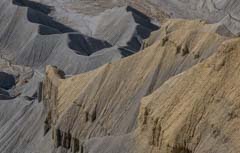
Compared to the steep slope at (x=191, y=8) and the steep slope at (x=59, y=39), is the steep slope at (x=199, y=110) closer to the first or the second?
the steep slope at (x=59, y=39)

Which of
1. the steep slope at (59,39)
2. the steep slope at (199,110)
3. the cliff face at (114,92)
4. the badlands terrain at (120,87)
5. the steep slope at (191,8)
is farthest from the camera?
the steep slope at (191,8)

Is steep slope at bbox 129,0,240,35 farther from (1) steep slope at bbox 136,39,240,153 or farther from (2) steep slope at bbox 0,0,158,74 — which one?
(1) steep slope at bbox 136,39,240,153

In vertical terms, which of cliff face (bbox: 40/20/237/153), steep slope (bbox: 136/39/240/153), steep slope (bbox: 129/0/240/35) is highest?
steep slope (bbox: 136/39/240/153)

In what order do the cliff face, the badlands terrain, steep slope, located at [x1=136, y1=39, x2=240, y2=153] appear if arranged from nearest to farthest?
steep slope, located at [x1=136, y1=39, x2=240, y2=153] < the badlands terrain < the cliff face

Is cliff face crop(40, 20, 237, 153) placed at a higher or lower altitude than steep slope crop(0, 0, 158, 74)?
higher

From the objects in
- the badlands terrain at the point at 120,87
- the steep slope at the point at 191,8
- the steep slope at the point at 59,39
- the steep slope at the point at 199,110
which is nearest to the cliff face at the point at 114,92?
the badlands terrain at the point at 120,87

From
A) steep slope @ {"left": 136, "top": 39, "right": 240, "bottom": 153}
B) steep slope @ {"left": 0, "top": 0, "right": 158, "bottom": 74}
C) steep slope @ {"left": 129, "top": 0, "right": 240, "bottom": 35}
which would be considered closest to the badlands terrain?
steep slope @ {"left": 136, "top": 39, "right": 240, "bottom": 153}

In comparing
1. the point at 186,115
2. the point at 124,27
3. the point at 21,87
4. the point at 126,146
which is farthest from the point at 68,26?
the point at 186,115

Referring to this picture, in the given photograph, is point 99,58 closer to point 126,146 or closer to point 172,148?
point 126,146
